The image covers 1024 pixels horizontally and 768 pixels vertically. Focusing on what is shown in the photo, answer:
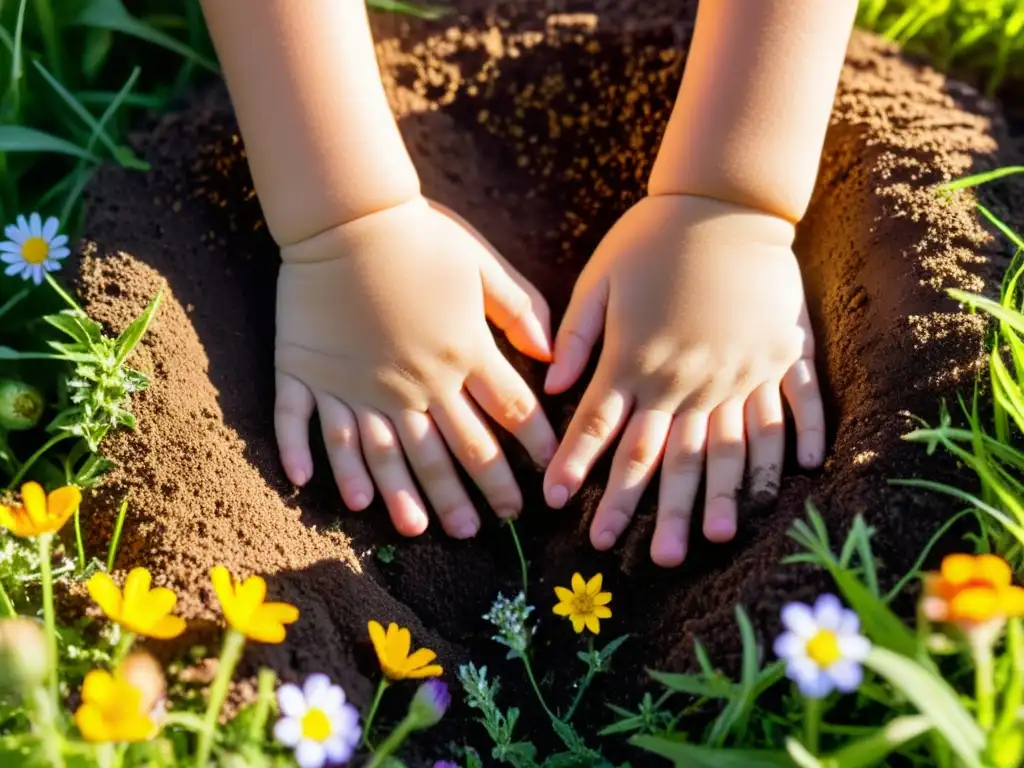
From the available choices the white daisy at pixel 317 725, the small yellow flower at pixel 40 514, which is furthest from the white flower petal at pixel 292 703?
the small yellow flower at pixel 40 514

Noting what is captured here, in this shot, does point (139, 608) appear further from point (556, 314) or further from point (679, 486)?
point (556, 314)

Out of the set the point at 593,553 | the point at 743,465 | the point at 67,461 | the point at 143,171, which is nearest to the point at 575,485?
the point at 593,553

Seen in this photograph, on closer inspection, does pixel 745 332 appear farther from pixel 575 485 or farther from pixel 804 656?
pixel 804 656

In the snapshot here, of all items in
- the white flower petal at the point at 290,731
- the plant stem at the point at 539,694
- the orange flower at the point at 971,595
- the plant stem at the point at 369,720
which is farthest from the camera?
the plant stem at the point at 539,694

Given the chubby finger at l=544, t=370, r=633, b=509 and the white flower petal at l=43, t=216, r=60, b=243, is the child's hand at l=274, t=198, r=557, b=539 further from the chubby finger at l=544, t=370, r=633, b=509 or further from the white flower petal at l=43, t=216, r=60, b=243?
the white flower petal at l=43, t=216, r=60, b=243

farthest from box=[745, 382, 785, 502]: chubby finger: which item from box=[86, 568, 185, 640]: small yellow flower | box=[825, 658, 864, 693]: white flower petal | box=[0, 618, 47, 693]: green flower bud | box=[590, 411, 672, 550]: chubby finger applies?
box=[0, 618, 47, 693]: green flower bud

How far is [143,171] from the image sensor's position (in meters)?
1.30

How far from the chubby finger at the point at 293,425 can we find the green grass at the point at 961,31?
1053 mm

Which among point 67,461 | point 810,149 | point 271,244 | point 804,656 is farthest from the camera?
point 271,244

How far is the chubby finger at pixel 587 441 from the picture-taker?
1204 millimetres

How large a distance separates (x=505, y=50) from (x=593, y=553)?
79 cm

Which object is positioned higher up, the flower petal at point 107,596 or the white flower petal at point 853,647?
the white flower petal at point 853,647

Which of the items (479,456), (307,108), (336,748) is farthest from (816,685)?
(307,108)

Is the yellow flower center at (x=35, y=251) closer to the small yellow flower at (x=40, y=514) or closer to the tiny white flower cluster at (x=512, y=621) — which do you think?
the small yellow flower at (x=40, y=514)
